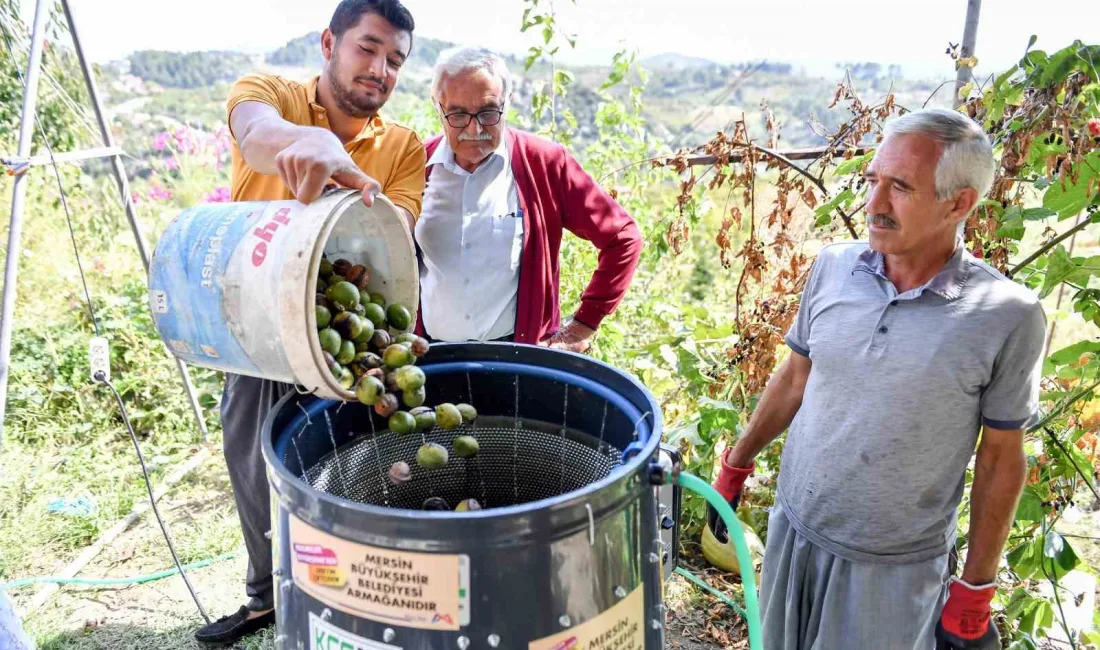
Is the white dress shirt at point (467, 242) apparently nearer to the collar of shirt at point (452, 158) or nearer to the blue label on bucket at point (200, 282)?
the collar of shirt at point (452, 158)

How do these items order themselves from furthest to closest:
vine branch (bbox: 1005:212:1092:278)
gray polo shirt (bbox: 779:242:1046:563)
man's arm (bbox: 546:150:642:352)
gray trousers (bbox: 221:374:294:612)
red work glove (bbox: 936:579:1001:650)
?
man's arm (bbox: 546:150:642:352)
gray trousers (bbox: 221:374:294:612)
vine branch (bbox: 1005:212:1092:278)
red work glove (bbox: 936:579:1001:650)
gray polo shirt (bbox: 779:242:1046:563)

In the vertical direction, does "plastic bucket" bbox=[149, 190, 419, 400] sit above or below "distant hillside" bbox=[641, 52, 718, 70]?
below

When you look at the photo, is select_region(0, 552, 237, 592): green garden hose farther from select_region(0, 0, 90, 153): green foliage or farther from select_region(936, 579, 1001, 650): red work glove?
select_region(936, 579, 1001, 650): red work glove

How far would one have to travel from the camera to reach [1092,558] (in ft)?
10.4

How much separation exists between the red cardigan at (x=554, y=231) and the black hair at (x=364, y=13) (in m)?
0.54

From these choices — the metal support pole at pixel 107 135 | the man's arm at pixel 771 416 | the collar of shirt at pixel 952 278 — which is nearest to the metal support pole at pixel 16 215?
the metal support pole at pixel 107 135

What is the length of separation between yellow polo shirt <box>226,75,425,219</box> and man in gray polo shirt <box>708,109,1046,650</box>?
4.03ft

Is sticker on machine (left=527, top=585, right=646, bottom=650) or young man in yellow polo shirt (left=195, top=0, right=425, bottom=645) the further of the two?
young man in yellow polo shirt (left=195, top=0, right=425, bottom=645)

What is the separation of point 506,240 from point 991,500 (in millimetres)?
1562

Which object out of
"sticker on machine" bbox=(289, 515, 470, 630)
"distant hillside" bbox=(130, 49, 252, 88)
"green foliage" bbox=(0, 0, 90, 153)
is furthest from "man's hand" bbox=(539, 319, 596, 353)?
"distant hillside" bbox=(130, 49, 252, 88)

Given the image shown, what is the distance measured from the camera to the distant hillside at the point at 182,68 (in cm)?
1083

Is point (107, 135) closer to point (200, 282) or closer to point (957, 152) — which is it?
point (200, 282)

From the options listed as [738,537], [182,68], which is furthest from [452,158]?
[182,68]

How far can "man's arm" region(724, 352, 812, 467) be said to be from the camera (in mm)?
2105
